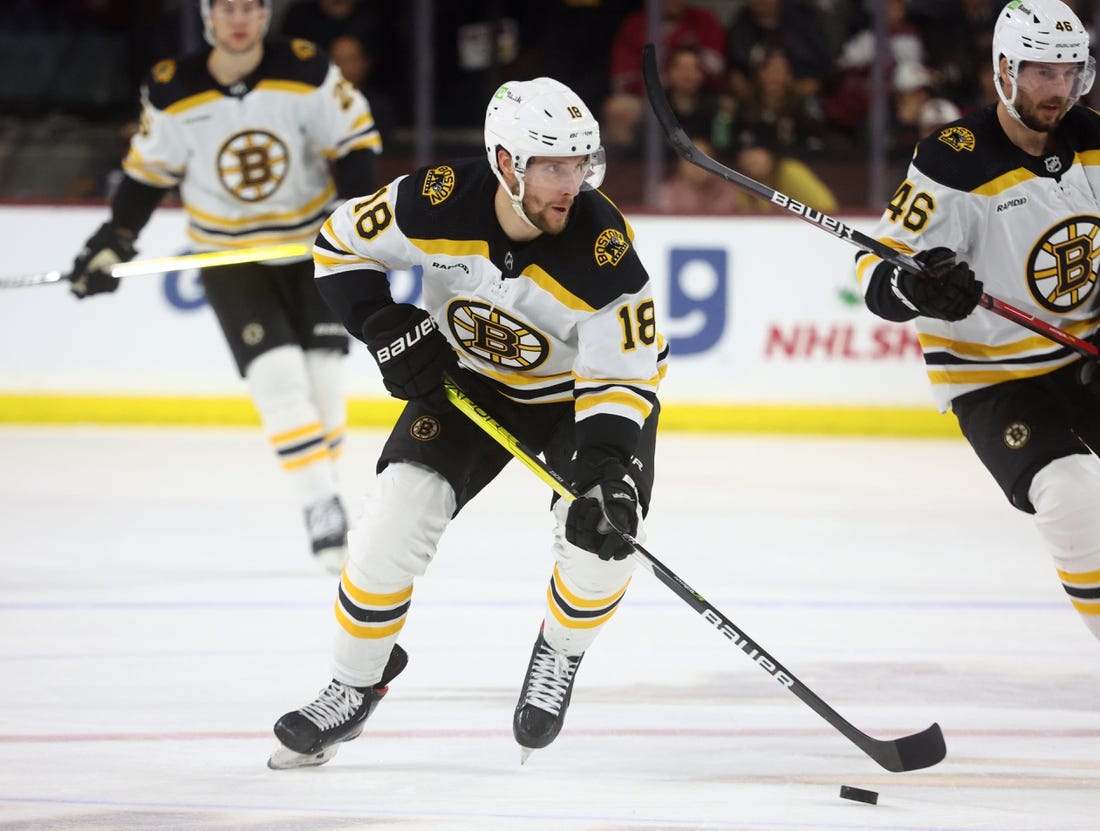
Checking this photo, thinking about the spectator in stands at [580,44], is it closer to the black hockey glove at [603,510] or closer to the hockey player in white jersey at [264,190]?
the hockey player in white jersey at [264,190]

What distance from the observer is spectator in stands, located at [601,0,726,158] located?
24.4ft

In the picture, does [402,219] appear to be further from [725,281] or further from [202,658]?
[725,281]

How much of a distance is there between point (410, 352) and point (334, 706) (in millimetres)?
626

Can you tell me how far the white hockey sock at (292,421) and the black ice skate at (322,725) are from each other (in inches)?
68.8

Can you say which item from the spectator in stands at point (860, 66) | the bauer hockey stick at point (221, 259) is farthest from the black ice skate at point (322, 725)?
the spectator in stands at point (860, 66)

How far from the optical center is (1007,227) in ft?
10.6

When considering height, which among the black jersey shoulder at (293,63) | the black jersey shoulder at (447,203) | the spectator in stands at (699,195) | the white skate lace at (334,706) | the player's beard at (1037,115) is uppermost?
the player's beard at (1037,115)

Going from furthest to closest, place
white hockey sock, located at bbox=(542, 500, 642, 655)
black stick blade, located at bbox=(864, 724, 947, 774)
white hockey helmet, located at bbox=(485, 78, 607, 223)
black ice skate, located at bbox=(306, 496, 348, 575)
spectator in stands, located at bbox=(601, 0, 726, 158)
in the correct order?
spectator in stands, located at bbox=(601, 0, 726, 158), black ice skate, located at bbox=(306, 496, 348, 575), white hockey sock, located at bbox=(542, 500, 642, 655), black stick blade, located at bbox=(864, 724, 947, 774), white hockey helmet, located at bbox=(485, 78, 607, 223)

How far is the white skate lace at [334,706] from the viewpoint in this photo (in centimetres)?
306

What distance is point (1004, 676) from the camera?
150 inches

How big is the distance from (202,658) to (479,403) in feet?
3.41

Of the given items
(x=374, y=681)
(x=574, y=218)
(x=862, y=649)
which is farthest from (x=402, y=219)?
(x=862, y=649)

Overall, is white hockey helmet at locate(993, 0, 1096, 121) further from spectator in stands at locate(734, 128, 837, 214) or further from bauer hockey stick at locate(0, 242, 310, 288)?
spectator in stands at locate(734, 128, 837, 214)

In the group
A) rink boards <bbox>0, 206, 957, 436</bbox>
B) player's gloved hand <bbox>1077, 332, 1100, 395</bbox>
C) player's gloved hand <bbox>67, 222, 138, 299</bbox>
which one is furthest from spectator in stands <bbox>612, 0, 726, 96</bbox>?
player's gloved hand <bbox>1077, 332, 1100, 395</bbox>
